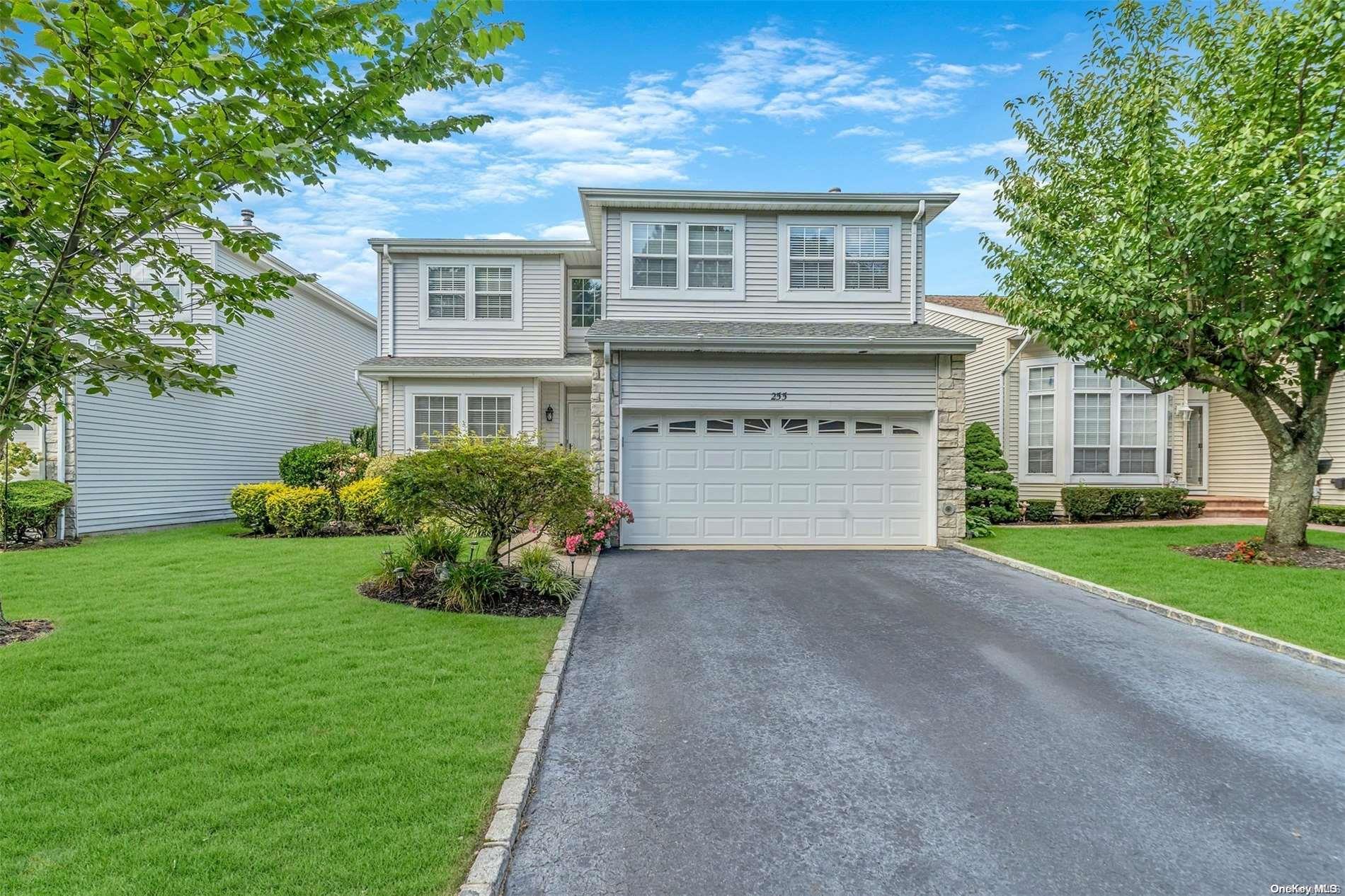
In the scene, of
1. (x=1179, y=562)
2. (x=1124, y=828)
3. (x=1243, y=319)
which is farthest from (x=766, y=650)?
(x=1243, y=319)

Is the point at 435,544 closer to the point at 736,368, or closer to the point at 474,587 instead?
the point at 474,587

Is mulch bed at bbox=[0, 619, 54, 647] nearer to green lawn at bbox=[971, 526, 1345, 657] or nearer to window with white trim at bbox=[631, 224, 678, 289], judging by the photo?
window with white trim at bbox=[631, 224, 678, 289]

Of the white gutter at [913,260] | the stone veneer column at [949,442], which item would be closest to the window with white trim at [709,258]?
the white gutter at [913,260]

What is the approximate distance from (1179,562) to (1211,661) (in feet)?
14.6

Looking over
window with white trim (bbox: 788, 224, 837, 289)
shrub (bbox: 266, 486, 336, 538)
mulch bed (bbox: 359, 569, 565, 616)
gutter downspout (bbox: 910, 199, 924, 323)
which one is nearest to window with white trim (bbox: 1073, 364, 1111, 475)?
gutter downspout (bbox: 910, 199, 924, 323)

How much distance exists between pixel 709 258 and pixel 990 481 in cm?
733

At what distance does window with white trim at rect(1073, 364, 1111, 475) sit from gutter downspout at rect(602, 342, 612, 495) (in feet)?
35.3

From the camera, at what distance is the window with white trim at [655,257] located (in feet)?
38.1

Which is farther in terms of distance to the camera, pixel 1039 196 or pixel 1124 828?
pixel 1039 196

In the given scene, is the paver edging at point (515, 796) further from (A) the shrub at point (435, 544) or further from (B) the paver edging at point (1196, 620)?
(B) the paver edging at point (1196, 620)

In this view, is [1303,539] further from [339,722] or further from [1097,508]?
[339,722]

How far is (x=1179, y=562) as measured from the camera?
8742mm

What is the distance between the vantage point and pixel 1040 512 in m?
13.6

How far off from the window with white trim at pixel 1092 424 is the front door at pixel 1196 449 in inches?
107
